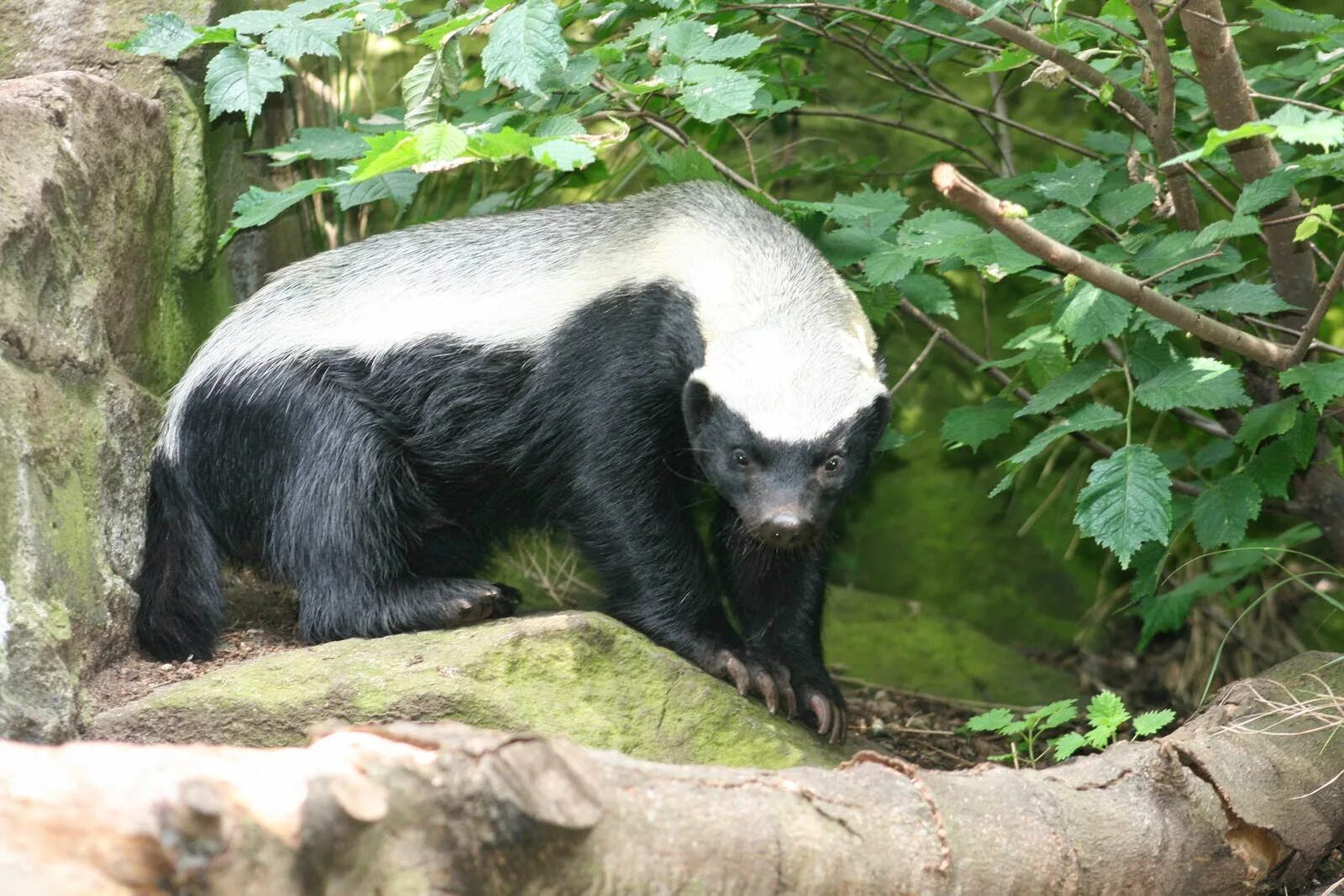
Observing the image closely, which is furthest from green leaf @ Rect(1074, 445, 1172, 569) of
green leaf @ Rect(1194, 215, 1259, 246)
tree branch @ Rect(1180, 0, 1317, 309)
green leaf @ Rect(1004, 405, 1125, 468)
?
tree branch @ Rect(1180, 0, 1317, 309)

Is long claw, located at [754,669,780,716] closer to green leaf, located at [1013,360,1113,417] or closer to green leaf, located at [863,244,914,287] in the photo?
green leaf, located at [1013,360,1113,417]

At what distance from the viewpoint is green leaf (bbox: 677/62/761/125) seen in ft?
13.0

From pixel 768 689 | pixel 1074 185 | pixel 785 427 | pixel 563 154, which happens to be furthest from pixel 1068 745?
pixel 563 154

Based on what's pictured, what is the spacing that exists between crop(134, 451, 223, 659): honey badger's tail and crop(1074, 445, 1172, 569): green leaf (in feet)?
9.47

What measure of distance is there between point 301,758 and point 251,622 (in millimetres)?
3127

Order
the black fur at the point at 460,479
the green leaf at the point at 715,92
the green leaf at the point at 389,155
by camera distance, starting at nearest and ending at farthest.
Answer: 1. the green leaf at the point at 389,155
2. the green leaf at the point at 715,92
3. the black fur at the point at 460,479

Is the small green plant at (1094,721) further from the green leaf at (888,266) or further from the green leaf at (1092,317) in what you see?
the green leaf at (888,266)

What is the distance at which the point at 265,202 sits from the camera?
4762 millimetres

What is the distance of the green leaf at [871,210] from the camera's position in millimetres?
4859

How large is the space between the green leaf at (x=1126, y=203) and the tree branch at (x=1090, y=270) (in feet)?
1.76

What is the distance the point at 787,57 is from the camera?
6254 millimetres

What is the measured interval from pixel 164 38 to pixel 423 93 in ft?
2.85

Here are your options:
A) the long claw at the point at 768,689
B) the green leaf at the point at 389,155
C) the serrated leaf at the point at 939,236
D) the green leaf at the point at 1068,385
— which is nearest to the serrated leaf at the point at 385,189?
the green leaf at the point at 389,155

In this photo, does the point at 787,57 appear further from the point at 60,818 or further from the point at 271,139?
the point at 60,818
